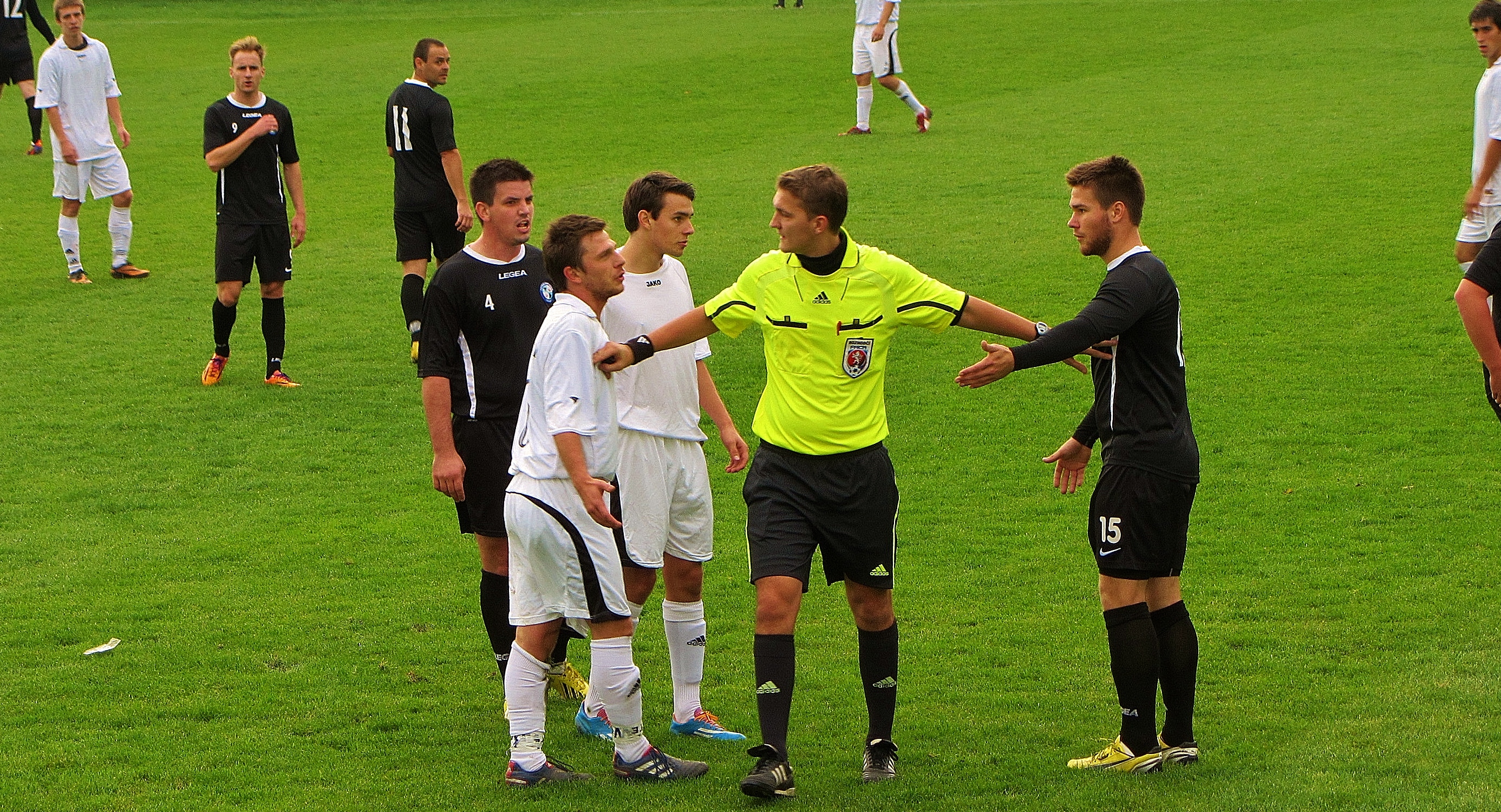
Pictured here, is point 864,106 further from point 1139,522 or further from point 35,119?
point 1139,522

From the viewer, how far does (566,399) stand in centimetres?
505

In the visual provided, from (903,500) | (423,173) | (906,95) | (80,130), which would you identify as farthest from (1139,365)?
(906,95)

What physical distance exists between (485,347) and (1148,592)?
276 cm

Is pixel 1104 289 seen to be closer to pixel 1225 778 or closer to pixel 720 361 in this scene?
pixel 1225 778

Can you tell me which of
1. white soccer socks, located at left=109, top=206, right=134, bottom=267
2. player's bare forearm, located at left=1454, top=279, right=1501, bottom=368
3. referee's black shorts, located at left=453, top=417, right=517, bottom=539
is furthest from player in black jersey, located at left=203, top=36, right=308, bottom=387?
player's bare forearm, located at left=1454, top=279, right=1501, bottom=368

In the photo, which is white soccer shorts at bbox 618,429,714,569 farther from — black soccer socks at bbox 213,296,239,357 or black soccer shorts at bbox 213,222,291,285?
black soccer socks at bbox 213,296,239,357

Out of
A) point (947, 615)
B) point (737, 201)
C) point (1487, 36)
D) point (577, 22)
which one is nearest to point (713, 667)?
point (947, 615)

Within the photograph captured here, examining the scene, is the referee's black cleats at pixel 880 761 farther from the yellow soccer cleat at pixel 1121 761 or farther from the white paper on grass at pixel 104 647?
the white paper on grass at pixel 104 647

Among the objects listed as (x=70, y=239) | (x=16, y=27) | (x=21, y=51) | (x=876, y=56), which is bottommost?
(x=70, y=239)

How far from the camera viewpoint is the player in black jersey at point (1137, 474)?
5.18 m

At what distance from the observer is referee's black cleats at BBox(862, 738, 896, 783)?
5242 mm

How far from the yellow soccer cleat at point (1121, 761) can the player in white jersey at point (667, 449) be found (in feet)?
4.44

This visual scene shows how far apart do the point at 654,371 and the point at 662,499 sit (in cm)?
50

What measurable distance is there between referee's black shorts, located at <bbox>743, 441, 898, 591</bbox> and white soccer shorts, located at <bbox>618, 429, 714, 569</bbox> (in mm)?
522
